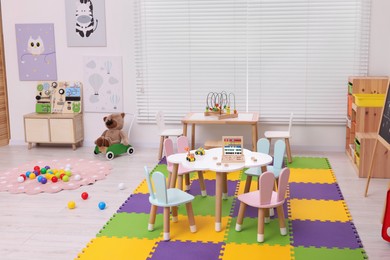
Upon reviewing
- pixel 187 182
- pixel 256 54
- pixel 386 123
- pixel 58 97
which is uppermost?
pixel 256 54

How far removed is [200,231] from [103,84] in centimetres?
381

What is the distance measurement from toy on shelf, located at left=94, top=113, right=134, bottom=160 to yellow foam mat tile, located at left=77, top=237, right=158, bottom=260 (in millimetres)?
2919

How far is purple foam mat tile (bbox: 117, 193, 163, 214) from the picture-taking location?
485 cm

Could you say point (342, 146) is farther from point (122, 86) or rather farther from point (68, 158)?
point (68, 158)

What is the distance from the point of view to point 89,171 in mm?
6277

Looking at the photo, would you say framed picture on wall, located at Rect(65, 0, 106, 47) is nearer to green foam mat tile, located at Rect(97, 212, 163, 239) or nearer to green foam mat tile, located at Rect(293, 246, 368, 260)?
green foam mat tile, located at Rect(97, 212, 163, 239)

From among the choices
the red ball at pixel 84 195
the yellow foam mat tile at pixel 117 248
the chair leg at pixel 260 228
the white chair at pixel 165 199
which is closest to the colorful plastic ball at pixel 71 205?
the red ball at pixel 84 195

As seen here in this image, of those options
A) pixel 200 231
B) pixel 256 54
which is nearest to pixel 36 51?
pixel 256 54

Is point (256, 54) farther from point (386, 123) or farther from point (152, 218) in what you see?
point (152, 218)

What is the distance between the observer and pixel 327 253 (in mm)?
3877

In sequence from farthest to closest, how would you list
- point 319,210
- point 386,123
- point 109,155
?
point 109,155
point 386,123
point 319,210

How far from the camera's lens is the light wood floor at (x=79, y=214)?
4.06 m

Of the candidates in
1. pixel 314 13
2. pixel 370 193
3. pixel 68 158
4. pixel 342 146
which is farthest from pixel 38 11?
pixel 370 193

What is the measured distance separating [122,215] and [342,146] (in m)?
3.69
